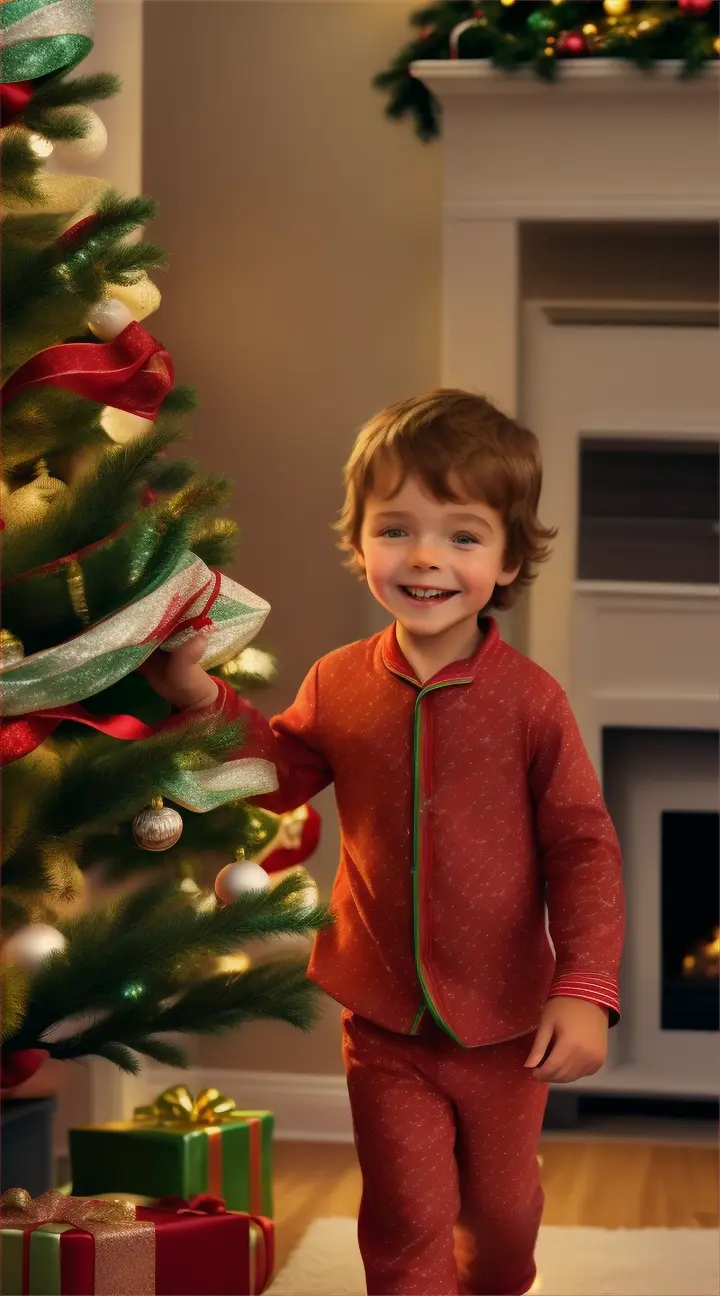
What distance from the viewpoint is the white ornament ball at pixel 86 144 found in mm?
1411

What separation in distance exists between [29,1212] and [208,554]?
0.69 meters

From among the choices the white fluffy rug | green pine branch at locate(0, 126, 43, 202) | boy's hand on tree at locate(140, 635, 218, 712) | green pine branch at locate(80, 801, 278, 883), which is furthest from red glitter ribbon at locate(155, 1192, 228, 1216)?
green pine branch at locate(0, 126, 43, 202)

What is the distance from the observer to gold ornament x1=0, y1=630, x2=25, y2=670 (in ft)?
4.11

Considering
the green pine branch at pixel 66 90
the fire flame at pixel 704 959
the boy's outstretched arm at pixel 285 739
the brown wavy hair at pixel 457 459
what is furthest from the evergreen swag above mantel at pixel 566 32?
the fire flame at pixel 704 959

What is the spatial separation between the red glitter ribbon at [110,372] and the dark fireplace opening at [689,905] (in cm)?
181

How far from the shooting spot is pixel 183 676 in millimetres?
1434

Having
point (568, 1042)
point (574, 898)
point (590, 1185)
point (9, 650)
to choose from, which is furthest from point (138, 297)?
point (590, 1185)

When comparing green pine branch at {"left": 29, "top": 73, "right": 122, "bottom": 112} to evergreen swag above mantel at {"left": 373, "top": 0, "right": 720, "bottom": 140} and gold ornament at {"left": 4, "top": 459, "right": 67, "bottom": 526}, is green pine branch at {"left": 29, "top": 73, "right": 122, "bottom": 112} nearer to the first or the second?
gold ornament at {"left": 4, "top": 459, "right": 67, "bottom": 526}

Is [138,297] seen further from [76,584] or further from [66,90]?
[76,584]

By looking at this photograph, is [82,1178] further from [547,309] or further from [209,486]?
[547,309]

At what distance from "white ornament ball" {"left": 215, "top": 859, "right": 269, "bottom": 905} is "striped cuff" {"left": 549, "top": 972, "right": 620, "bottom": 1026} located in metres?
0.32

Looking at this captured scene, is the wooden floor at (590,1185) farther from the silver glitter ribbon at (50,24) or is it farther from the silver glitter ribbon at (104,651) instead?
the silver glitter ribbon at (50,24)

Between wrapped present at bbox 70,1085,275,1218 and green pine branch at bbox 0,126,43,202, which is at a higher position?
green pine branch at bbox 0,126,43,202

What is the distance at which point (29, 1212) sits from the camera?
1.46 meters
